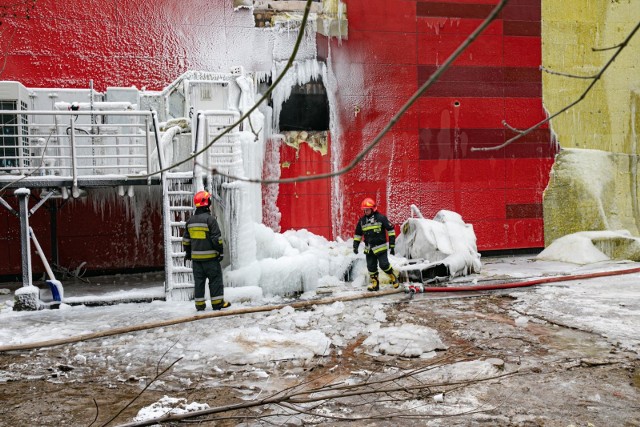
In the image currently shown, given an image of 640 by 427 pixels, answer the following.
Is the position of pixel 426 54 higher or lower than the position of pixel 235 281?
higher

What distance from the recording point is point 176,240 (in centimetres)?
900

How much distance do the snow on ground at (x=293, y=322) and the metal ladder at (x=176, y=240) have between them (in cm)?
26

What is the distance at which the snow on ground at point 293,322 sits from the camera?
5.95m

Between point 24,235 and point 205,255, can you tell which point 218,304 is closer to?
point 205,255

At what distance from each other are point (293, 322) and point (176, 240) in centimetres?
284

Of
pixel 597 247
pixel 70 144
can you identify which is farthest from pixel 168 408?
pixel 597 247

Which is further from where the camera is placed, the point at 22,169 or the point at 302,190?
the point at 302,190

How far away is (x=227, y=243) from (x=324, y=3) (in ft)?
22.8

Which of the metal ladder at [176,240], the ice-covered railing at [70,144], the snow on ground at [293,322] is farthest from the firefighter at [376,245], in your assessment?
the ice-covered railing at [70,144]

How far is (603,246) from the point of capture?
506 inches

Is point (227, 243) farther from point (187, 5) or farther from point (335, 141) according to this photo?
point (187, 5)

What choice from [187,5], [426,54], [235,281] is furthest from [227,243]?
[426,54]

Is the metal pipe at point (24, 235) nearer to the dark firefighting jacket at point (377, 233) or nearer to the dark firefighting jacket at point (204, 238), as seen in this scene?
the dark firefighting jacket at point (204, 238)

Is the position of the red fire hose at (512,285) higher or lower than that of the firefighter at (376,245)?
lower
